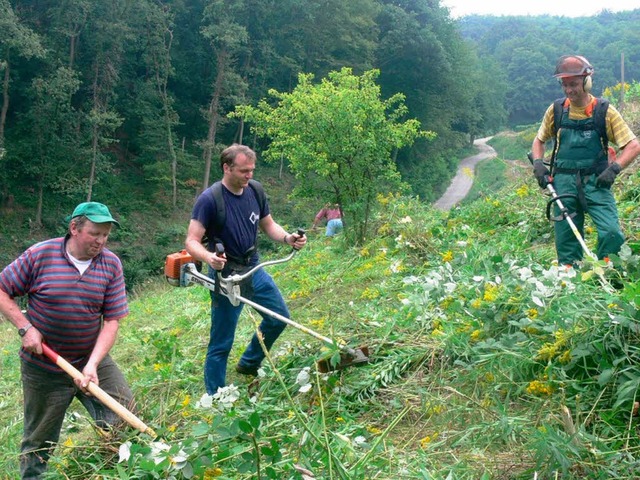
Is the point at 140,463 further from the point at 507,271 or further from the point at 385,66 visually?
the point at 385,66

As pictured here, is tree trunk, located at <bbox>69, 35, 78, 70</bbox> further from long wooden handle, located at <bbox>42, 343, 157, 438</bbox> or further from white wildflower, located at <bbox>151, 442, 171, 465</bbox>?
white wildflower, located at <bbox>151, 442, 171, 465</bbox>

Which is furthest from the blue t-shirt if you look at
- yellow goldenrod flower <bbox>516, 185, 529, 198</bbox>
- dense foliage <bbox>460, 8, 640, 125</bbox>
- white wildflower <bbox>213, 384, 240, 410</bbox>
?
dense foliage <bbox>460, 8, 640, 125</bbox>

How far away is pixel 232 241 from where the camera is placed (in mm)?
4496

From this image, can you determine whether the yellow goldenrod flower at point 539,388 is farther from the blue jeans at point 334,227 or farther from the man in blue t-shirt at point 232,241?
the blue jeans at point 334,227

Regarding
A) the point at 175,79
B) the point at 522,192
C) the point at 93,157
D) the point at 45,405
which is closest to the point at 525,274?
the point at 45,405

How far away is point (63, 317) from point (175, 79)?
33631 mm

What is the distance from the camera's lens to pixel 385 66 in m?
43.9

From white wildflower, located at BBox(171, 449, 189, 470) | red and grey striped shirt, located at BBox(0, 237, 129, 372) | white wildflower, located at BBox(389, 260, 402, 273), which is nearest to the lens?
white wildflower, located at BBox(171, 449, 189, 470)

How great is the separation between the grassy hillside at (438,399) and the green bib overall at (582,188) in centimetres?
33

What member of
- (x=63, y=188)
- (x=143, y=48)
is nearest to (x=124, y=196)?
(x=63, y=188)

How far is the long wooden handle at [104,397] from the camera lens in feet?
10.5

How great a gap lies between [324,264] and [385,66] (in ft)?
119

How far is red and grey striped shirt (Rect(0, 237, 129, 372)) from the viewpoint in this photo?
3.63m

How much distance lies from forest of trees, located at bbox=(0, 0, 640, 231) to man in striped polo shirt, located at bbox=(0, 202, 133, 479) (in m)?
22.4
